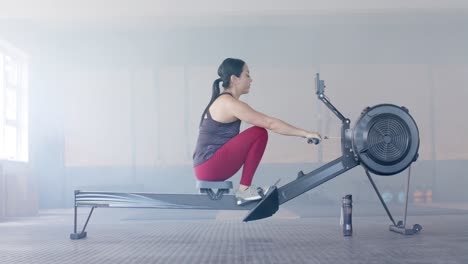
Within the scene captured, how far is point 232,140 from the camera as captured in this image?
2930 millimetres

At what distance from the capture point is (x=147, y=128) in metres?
8.15

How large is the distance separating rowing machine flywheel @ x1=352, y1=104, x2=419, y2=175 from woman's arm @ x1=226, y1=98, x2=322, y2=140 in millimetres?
359

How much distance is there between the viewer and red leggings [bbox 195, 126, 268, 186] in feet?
9.55

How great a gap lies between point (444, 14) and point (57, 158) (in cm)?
639

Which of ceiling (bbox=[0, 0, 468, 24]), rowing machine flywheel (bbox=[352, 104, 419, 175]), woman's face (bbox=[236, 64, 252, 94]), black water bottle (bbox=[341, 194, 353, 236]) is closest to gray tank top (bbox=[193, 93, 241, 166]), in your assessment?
woman's face (bbox=[236, 64, 252, 94])

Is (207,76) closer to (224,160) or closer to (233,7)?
(233,7)

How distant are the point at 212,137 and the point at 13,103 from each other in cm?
466

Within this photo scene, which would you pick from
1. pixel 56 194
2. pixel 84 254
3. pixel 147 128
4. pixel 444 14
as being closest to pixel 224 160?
pixel 84 254

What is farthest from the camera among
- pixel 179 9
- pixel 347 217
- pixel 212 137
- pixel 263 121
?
pixel 179 9

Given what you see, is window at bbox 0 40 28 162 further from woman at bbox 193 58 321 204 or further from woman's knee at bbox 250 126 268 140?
woman's knee at bbox 250 126 268 140

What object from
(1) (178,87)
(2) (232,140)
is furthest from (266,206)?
(1) (178,87)

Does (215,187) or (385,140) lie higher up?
(385,140)

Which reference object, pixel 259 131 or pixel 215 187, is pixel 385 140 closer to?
pixel 259 131

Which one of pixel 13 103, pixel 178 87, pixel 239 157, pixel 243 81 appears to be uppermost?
pixel 178 87
